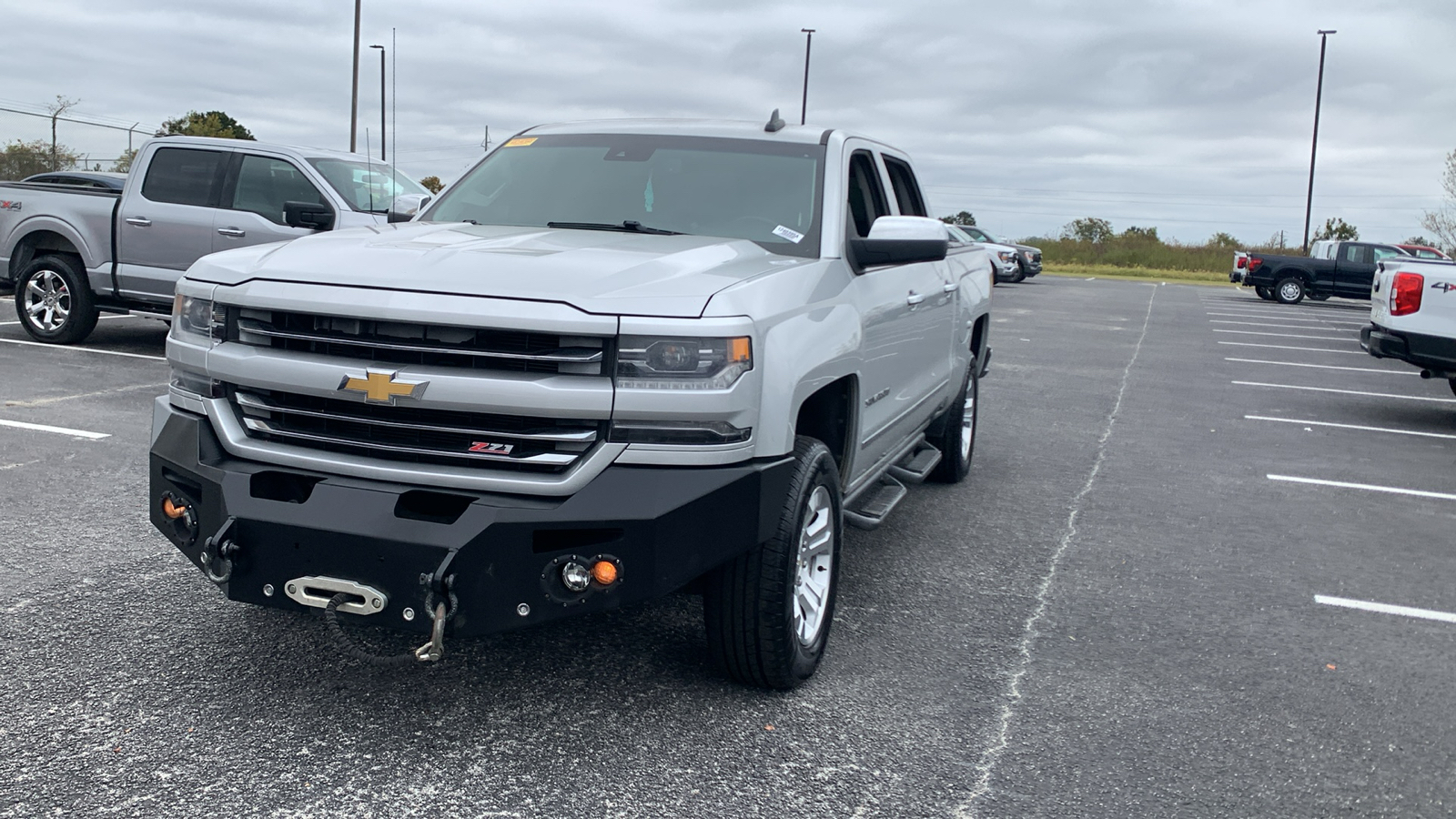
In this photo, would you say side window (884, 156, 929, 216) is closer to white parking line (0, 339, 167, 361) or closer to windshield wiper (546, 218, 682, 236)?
windshield wiper (546, 218, 682, 236)

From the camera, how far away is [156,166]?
11.7m

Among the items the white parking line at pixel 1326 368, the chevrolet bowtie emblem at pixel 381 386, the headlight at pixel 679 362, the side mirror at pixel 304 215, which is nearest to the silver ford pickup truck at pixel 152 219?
the side mirror at pixel 304 215

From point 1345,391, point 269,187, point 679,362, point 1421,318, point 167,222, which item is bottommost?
point 1345,391

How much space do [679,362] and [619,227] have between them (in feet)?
4.84

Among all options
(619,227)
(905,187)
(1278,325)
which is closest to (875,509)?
(619,227)

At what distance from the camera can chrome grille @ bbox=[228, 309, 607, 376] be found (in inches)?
129

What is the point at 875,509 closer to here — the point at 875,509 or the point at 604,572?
the point at 875,509

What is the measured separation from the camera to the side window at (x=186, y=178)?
11.6m

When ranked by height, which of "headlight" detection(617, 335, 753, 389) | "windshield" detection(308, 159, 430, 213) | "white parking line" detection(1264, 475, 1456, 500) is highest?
"windshield" detection(308, 159, 430, 213)

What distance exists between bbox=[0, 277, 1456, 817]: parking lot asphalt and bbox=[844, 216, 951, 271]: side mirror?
138 cm

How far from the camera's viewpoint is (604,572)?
128 inches

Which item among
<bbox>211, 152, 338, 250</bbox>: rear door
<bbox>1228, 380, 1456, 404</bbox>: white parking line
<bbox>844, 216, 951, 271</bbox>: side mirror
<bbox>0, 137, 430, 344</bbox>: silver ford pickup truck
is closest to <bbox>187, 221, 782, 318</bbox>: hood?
<bbox>844, 216, 951, 271</bbox>: side mirror

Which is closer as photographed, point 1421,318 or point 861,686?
point 861,686

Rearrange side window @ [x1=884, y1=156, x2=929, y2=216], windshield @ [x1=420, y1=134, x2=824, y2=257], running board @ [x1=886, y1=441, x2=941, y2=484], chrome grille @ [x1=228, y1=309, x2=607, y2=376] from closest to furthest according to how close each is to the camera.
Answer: chrome grille @ [x1=228, y1=309, x2=607, y2=376], windshield @ [x1=420, y1=134, x2=824, y2=257], running board @ [x1=886, y1=441, x2=941, y2=484], side window @ [x1=884, y1=156, x2=929, y2=216]
